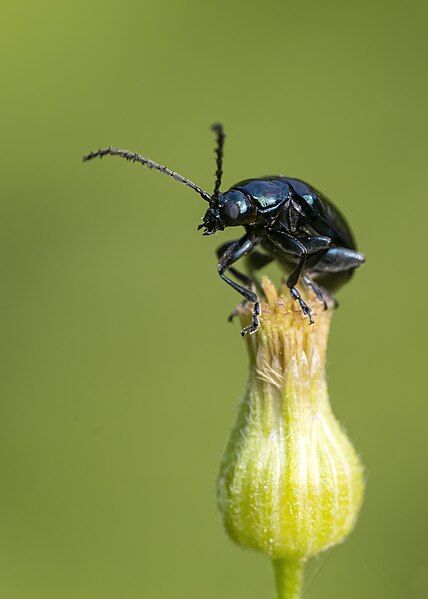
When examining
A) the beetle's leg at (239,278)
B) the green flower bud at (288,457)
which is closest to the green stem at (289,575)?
the green flower bud at (288,457)

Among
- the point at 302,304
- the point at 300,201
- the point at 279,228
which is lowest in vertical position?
the point at 302,304

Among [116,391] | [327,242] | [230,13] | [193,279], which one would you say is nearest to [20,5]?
[230,13]

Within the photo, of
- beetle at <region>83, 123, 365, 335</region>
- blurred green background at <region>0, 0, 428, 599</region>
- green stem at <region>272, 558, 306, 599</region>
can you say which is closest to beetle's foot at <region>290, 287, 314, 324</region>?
beetle at <region>83, 123, 365, 335</region>

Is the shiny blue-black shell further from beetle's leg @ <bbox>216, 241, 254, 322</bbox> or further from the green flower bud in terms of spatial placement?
the green flower bud

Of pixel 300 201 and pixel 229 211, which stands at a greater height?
pixel 300 201

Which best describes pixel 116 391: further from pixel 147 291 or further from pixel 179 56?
pixel 179 56

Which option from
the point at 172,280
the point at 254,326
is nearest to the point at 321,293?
the point at 254,326

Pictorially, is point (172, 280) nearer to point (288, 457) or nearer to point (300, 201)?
point (300, 201)
